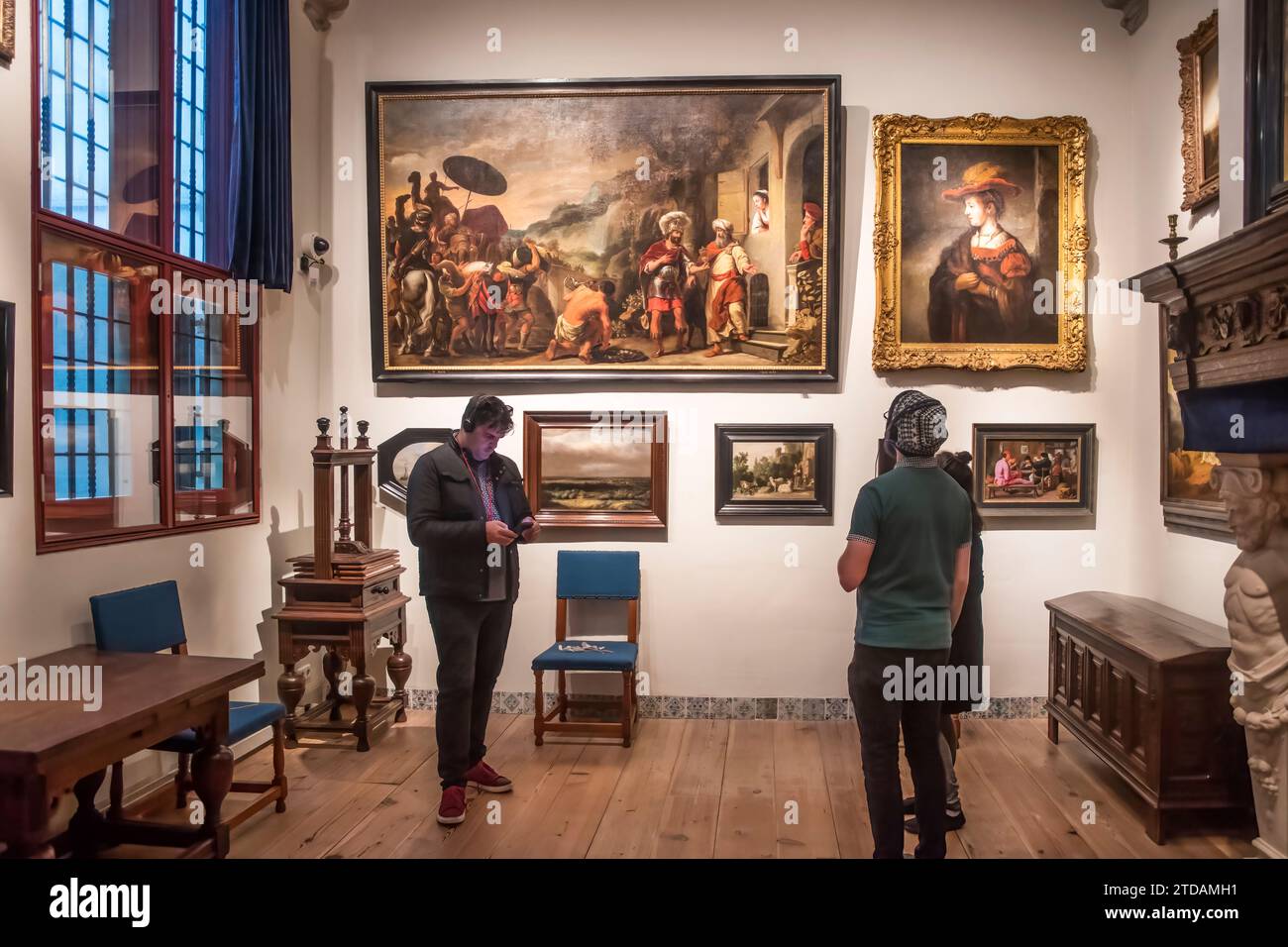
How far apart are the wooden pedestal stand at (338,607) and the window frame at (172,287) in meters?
0.49

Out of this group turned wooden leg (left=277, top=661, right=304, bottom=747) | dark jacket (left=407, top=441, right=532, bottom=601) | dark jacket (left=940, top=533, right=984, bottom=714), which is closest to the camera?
dark jacket (left=940, top=533, right=984, bottom=714)

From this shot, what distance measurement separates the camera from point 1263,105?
4141 millimetres

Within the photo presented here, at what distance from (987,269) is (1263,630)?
332 cm

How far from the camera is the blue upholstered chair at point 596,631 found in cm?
587

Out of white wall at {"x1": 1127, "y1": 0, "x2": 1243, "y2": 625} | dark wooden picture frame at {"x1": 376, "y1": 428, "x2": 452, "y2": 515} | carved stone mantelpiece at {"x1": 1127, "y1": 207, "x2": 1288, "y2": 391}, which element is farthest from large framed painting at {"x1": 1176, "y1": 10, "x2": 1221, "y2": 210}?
dark wooden picture frame at {"x1": 376, "y1": 428, "x2": 452, "y2": 515}

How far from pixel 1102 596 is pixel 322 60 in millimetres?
6941

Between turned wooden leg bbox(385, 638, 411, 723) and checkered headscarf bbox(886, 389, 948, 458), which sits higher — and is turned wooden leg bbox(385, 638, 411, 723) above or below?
below

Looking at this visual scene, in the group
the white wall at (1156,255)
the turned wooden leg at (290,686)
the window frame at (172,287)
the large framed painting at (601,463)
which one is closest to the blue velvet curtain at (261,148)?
the window frame at (172,287)

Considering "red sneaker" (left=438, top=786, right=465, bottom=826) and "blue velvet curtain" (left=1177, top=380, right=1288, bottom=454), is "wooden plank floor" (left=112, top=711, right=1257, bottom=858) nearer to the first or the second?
"red sneaker" (left=438, top=786, right=465, bottom=826)

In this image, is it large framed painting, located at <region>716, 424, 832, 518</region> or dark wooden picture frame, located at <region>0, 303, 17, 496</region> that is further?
large framed painting, located at <region>716, 424, 832, 518</region>

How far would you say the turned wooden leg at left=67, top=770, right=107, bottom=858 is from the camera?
13.4ft

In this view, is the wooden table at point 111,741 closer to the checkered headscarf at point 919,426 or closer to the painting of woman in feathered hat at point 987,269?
the checkered headscarf at point 919,426

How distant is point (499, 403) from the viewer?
4.54 meters

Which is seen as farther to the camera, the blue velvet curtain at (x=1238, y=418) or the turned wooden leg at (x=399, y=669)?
the turned wooden leg at (x=399, y=669)
